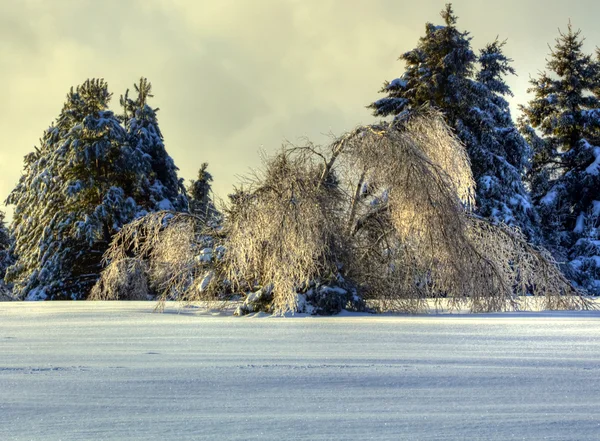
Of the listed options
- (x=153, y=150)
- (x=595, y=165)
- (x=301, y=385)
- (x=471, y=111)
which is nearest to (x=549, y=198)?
(x=595, y=165)

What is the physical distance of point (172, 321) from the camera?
822 centimetres

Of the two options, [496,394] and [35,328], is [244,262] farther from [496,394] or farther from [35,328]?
[496,394]

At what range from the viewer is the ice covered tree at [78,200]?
23.1 metres

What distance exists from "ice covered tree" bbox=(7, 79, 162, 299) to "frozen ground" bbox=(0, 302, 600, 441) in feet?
56.6

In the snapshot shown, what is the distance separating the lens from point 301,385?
3.47 m

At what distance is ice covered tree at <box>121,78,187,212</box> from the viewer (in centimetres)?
2638

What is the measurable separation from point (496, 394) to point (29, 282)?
74.1 ft

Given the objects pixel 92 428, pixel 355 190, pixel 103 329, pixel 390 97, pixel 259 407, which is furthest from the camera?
pixel 390 97

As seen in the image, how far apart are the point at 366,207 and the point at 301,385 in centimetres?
718

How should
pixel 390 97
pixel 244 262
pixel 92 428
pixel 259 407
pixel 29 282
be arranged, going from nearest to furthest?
pixel 92 428
pixel 259 407
pixel 244 262
pixel 29 282
pixel 390 97

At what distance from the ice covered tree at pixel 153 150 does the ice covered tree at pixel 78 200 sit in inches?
37.4

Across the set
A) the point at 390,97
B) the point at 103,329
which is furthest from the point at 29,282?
the point at 103,329

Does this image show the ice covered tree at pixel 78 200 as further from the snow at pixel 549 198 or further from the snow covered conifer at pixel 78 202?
the snow at pixel 549 198

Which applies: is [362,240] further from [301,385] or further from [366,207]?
[301,385]
